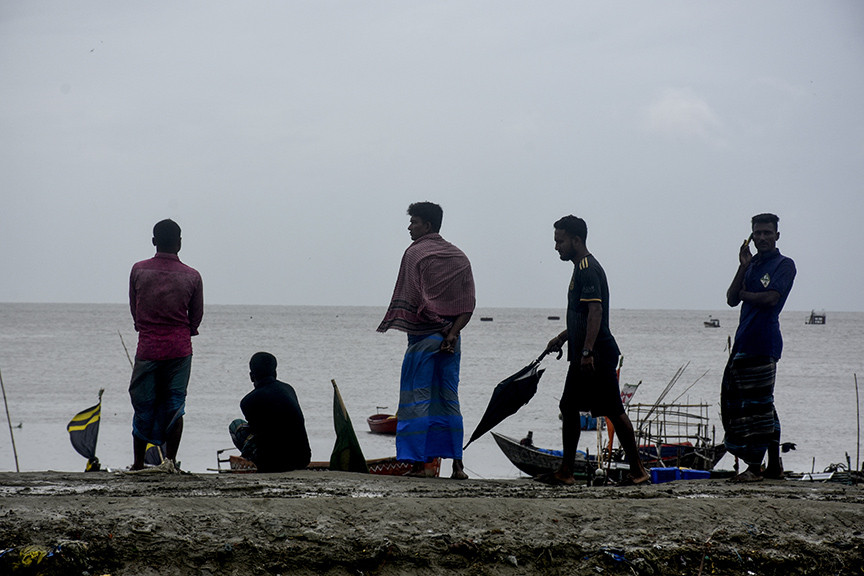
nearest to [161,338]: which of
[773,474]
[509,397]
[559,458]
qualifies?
[509,397]

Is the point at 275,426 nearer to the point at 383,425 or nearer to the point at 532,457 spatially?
the point at 532,457

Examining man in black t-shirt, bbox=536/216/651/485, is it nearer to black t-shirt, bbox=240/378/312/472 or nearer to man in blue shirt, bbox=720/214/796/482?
man in blue shirt, bbox=720/214/796/482

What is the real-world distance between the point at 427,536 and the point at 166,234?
340 cm

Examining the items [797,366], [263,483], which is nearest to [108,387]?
[263,483]

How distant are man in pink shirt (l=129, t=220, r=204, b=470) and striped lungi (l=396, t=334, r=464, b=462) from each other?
1.66 meters

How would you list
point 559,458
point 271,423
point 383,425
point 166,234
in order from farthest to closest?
point 383,425, point 559,458, point 166,234, point 271,423

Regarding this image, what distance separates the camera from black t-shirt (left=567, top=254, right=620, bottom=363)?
539 centimetres

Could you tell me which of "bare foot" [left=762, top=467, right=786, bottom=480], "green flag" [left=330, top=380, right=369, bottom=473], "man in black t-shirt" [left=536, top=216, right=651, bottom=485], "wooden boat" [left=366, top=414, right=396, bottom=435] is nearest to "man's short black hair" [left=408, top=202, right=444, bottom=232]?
"man in black t-shirt" [left=536, top=216, right=651, bottom=485]

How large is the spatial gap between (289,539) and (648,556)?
5.57ft

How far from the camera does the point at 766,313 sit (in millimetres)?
5727

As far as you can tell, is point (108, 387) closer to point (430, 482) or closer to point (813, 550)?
point (430, 482)

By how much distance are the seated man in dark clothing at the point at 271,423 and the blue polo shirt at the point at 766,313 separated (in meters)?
3.22

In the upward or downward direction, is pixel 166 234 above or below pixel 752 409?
above

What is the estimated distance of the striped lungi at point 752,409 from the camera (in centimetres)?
574
